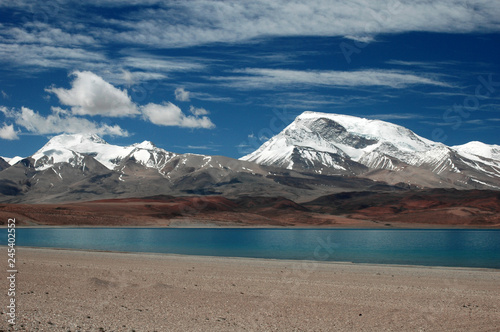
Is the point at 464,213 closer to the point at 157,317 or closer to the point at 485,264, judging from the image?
the point at 485,264

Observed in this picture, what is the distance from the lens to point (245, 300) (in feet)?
67.5

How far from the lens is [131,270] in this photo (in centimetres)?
2975

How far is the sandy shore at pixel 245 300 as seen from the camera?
1622 centimetres

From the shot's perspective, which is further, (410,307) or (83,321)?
(410,307)

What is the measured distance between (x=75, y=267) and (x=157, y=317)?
15893 mm

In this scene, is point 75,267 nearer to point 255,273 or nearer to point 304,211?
point 255,273

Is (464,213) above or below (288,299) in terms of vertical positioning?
below

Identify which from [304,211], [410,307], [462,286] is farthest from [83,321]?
[304,211]

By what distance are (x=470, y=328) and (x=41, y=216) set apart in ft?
401

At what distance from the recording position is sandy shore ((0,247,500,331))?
53.2 feet

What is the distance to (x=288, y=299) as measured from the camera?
69.3ft

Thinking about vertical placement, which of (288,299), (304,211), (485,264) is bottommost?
(304,211)

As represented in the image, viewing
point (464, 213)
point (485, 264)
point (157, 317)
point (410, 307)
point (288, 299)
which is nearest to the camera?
point (157, 317)

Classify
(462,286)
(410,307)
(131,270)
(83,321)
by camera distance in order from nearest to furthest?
1. (83,321)
2. (410,307)
3. (462,286)
4. (131,270)
